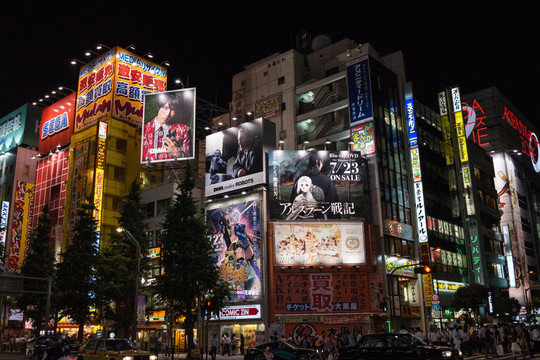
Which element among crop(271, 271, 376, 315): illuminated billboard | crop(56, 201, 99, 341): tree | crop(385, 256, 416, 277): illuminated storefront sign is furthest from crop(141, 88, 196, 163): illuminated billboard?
Result: crop(385, 256, 416, 277): illuminated storefront sign

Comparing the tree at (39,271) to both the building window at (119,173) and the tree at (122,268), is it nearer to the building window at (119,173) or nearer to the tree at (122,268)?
the tree at (122,268)

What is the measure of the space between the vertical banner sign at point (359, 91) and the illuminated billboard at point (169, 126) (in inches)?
622

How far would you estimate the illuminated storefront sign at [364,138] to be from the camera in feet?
151

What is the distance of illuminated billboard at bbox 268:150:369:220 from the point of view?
137 ft

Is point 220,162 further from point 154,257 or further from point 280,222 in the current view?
point 154,257

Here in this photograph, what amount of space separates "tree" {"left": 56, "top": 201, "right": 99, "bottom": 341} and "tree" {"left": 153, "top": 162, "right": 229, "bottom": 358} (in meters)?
8.32

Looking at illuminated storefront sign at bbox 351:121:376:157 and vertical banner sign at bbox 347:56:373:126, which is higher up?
vertical banner sign at bbox 347:56:373:126

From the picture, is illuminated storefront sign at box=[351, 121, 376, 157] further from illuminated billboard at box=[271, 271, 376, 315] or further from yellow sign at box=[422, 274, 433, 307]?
Answer: yellow sign at box=[422, 274, 433, 307]

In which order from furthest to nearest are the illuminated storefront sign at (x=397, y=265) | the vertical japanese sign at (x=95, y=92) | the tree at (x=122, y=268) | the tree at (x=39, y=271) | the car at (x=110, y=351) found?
the vertical japanese sign at (x=95, y=92), the illuminated storefront sign at (x=397, y=265), the tree at (x=39, y=271), the tree at (x=122, y=268), the car at (x=110, y=351)

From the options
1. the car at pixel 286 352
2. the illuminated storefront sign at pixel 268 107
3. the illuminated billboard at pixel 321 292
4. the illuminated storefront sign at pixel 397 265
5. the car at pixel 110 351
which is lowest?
the car at pixel 286 352

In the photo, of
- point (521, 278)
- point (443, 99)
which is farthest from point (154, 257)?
point (521, 278)

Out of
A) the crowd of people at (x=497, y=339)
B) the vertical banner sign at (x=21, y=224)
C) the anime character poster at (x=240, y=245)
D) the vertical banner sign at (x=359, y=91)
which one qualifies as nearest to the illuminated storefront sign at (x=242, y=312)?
the anime character poster at (x=240, y=245)

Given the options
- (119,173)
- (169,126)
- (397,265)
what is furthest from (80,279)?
(397,265)

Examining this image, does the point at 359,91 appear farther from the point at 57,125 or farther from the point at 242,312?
the point at 57,125
